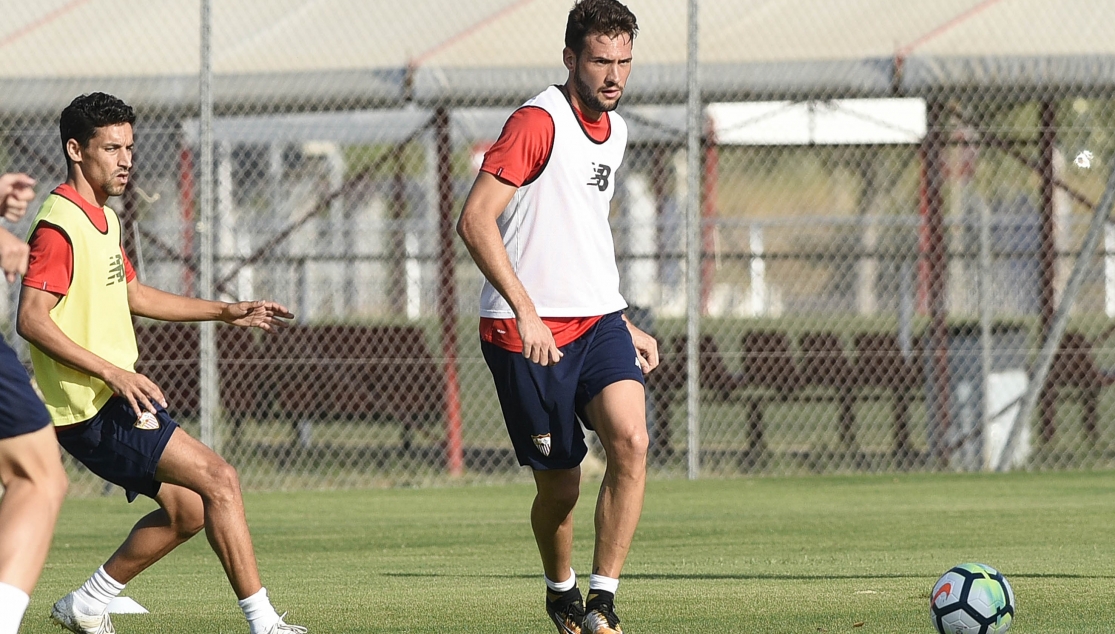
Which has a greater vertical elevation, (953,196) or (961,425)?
(953,196)

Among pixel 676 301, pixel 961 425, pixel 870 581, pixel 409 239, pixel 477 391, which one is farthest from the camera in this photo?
pixel 676 301

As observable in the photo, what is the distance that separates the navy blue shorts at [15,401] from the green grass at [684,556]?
1995mm

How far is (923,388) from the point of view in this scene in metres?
14.2

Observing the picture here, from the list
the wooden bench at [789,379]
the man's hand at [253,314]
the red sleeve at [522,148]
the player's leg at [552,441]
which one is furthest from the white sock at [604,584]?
the wooden bench at [789,379]

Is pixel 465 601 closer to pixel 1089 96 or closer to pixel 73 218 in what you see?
pixel 73 218

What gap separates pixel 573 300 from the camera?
563cm

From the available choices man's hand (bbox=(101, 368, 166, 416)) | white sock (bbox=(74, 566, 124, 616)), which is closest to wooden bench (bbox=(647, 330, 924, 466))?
white sock (bbox=(74, 566, 124, 616))

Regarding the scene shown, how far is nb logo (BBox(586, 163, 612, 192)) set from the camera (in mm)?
5629

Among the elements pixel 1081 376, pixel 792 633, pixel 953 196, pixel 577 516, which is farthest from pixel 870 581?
pixel 953 196

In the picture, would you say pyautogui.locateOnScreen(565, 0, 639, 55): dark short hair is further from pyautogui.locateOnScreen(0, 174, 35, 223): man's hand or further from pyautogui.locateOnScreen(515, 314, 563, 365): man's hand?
pyautogui.locateOnScreen(0, 174, 35, 223): man's hand

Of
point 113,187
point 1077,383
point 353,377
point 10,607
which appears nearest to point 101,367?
point 113,187

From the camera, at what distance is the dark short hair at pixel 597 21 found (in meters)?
5.56

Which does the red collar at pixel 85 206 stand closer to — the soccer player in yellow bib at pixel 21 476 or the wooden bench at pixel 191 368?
Result: the soccer player in yellow bib at pixel 21 476

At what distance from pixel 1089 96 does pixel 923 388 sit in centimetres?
290
